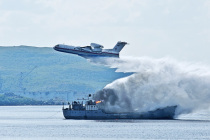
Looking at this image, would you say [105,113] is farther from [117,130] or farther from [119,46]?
[119,46]

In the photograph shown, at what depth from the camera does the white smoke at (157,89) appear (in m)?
156

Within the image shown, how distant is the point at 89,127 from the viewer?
148750 millimetres

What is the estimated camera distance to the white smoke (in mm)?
156125

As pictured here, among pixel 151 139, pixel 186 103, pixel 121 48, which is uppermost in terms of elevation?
pixel 121 48

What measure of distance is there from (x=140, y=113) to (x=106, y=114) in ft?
32.0

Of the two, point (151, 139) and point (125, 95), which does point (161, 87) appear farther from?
point (151, 139)

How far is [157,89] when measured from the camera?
6412 inches

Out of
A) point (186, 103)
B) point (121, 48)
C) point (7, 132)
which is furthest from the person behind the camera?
point (121, 48)

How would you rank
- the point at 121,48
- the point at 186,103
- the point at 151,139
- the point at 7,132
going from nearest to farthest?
the point at 151,139
the point at 7,132
the point at 186,103
the point at 121,48

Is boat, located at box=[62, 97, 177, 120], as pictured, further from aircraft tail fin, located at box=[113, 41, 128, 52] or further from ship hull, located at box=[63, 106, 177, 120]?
A: aircraft tail fin, located at box=[113, 41, 128, 52]

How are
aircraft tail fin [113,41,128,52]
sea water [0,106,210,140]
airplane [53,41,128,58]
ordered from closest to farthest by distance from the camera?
sea water [0,106,210,140] < airplane [53,41,128,58] < aircraft tail fin [113,41,128,52]

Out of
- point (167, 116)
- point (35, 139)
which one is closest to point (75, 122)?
point (167, 116)

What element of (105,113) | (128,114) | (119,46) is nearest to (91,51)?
(119,46)

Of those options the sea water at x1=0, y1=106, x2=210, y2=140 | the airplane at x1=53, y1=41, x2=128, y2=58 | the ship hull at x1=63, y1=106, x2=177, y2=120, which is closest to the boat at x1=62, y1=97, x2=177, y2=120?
the ship hull at x1=63, y1=106, x2=177, y2=120
